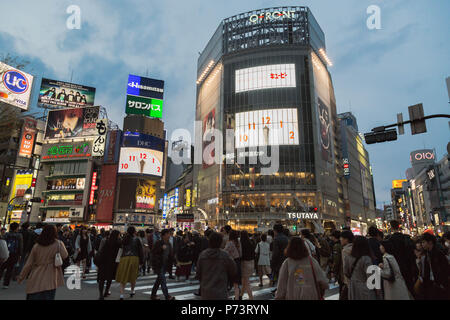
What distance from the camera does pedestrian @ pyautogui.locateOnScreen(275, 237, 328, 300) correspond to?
4395 millimetres

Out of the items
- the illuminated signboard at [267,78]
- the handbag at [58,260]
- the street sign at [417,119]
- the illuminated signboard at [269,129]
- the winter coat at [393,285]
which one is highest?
the illuminated signboard at [267,78]

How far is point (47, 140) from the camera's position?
196 feet

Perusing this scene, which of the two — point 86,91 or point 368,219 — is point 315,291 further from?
point 368,219

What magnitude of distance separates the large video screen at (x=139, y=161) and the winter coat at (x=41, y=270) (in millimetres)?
54092

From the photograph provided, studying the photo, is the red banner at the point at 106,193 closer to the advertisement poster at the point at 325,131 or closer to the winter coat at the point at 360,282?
the advertisement poster at the point at 325,131

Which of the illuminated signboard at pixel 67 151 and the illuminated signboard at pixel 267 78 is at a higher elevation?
the illuminated signboard at pixel 267 78

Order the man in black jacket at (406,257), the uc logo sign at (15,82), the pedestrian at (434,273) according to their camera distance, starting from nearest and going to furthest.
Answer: the pedestrian at (434,273) → the man in black jacket at (406,257) → the uc logo sign at (15,82)

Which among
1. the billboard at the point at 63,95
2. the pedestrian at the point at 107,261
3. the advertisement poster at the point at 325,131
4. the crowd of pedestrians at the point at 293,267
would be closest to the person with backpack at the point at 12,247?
the crowd of pedestrians at the point at 293,267

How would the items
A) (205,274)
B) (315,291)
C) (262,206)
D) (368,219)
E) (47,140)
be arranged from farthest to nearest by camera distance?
1. (368,219)
2. (47,140)
3. (262,206)
4. (205,274)
5. (315,291)

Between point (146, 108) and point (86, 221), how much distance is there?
2641 cm

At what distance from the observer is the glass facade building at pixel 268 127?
54.7 m

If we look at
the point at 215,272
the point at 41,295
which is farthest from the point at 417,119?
the point at 41,295

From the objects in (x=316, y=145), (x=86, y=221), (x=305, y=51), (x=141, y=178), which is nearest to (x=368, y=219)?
(x=316, y=145)

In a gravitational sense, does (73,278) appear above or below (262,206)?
below
